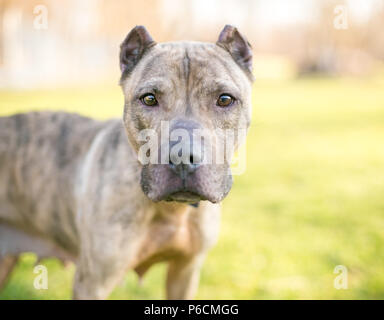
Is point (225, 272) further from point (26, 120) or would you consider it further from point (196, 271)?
point (26, 120)

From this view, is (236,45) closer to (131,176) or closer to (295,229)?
(131,176)

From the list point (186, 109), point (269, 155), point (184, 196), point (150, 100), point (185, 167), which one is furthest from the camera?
point (269, 155)

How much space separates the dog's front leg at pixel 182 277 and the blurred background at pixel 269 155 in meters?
0.71

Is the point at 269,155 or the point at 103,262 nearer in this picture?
the point at 103,262

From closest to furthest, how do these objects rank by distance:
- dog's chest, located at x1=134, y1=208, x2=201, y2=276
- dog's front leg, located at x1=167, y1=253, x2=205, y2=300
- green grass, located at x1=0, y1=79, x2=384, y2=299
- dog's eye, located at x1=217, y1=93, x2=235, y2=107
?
dog's eye, located at x1=217, y1=93, x2=235, y2=107 < dog's chest, located at x1=134, y1=208, x2=201, y2=276 < dog's front leg, located at x1=167, y1=253, x2=205, y2=300 < green grass, located at x1=0, y1=79, x2=384, y2=299

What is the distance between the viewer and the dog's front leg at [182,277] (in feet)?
10.6

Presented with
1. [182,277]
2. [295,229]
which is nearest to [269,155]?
[295,229]

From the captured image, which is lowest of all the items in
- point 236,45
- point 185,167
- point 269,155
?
point 185,167

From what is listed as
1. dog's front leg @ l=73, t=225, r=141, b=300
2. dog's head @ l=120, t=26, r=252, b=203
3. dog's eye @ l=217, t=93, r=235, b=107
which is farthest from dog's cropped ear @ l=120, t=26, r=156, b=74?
dog's front leg @ l=73, t=225, r=141, b=300

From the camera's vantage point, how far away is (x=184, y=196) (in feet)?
7.17

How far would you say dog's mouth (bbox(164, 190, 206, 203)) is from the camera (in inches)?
85.0

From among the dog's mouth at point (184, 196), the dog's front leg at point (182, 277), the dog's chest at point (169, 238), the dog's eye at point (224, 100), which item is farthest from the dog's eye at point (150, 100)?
the dog's front leg at point (182, 277)

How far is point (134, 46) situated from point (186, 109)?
2.52 ft

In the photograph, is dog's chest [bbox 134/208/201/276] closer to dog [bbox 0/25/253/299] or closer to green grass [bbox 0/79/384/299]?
dog [bbox 0/25/253/299]
